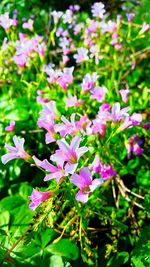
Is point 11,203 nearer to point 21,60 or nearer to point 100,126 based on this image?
point 100,126

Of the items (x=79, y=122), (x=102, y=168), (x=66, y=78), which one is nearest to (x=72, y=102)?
(x=66, y=78)

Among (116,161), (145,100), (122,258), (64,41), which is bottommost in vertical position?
(122,258)

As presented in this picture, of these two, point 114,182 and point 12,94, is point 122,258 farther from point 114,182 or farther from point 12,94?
point 12,94

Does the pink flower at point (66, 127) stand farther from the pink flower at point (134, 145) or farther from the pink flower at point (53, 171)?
the pink flower at point (134, 145)

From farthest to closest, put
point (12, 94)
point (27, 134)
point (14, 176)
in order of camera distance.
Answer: point (12, 94)
point (27, 134)
point (14, 176)

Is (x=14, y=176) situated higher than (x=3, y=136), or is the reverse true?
(x=3, y=136)

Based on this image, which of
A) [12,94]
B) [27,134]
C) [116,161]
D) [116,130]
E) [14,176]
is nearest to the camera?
[116,130]

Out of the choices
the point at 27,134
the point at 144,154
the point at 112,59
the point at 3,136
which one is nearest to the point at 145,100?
the point at 144,154

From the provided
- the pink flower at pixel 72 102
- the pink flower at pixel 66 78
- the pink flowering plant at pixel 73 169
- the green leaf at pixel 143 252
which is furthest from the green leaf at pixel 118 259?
the pink flower at pixel 66 78
